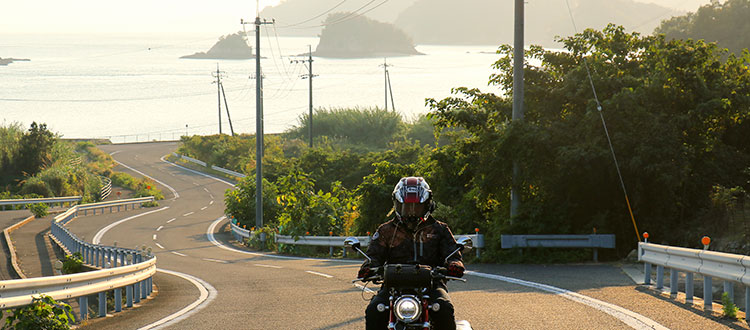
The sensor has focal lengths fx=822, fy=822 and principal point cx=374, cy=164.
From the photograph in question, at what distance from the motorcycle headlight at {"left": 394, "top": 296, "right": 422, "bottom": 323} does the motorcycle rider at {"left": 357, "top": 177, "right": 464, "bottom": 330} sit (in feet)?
1.41

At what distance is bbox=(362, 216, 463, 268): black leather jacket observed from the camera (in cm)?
657

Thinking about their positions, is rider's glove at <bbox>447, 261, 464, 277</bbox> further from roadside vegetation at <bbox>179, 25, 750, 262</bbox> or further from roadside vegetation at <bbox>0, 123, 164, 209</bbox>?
roadside vegetation at <bbox>0, 123, 164, 209</bbox>

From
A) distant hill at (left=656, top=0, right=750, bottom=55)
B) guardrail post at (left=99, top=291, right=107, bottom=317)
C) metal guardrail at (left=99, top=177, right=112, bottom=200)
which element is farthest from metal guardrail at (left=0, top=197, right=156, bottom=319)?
distant hill at (left=656, top=0, right=750, bottom=55)

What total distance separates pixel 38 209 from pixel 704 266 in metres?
44.0

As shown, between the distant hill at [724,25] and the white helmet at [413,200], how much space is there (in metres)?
68.0

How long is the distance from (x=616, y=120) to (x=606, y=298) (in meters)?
7.41

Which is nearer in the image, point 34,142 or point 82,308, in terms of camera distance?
point 82,308

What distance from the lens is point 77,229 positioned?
141 feet

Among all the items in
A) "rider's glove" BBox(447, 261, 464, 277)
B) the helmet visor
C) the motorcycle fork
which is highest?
the helmet visor

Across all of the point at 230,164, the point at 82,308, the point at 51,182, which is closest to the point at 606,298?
the point at 82,308

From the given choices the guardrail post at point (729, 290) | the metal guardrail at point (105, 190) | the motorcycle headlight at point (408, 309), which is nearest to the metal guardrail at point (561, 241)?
the guardrail post at point (729, 290)

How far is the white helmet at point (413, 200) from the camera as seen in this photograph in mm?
6328

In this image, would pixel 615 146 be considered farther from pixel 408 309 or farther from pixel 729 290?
pixel 408 309

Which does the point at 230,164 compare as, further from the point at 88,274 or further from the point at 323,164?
the point at 88,274
